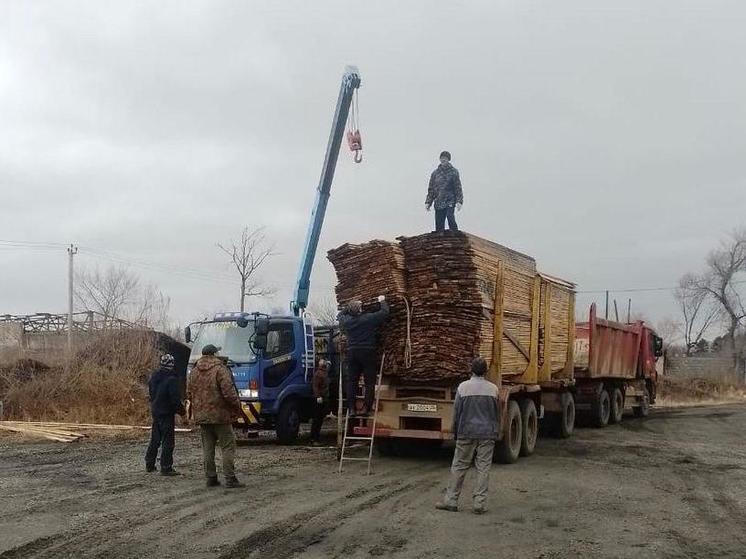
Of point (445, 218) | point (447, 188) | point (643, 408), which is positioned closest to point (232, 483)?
point (445, 218)

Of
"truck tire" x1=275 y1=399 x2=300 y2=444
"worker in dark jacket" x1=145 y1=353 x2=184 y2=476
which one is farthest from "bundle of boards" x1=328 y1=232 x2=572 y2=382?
"truck tire" x1=275 y1=399 x2=300 y2=444

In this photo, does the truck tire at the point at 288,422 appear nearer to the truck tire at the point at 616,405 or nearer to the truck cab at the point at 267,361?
the truck cab at the point at 267,361

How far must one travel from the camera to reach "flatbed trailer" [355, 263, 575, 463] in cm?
1140

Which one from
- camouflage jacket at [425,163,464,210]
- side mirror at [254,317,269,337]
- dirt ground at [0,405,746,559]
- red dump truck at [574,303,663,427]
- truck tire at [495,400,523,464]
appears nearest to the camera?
dirt ground at [0,405,746,559]

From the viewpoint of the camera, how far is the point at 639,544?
22.6ft

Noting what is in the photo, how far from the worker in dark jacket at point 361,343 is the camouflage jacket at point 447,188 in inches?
88.4

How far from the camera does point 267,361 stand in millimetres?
13992

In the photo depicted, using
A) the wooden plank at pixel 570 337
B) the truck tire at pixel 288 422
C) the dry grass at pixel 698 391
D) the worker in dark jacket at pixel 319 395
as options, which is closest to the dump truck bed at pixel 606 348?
the wooden plank at pixel 570 337

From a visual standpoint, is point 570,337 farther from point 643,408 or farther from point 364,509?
point 643,408

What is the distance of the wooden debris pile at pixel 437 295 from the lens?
1106 centimetres

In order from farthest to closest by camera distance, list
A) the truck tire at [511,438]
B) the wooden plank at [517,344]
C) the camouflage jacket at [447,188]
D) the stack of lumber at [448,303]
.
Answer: the camouflage jacket at [447,188], the wooden plank at [517,344], the truck tire at [511,438], the stack of lumber at [448,303]

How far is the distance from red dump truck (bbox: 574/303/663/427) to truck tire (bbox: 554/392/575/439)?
3.85 ft

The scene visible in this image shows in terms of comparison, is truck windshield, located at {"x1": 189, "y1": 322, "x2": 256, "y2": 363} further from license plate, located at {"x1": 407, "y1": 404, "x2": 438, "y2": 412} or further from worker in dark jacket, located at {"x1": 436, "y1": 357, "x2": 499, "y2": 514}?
worker in dark jacket, located at {"x1": 436, "y1": 357, "x2": 499, "y2": 514}

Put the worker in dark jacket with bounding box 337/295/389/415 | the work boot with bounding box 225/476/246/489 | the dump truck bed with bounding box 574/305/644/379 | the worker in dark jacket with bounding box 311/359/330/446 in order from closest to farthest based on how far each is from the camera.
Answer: the work boot with bounding box 225/476/246/489
the worker in dark jacket with bounding box 337/295/389/415
the worker in dark jacket with bounding box 311/359/330/446
the dump truck bed with bounding box 574/305/644/379
